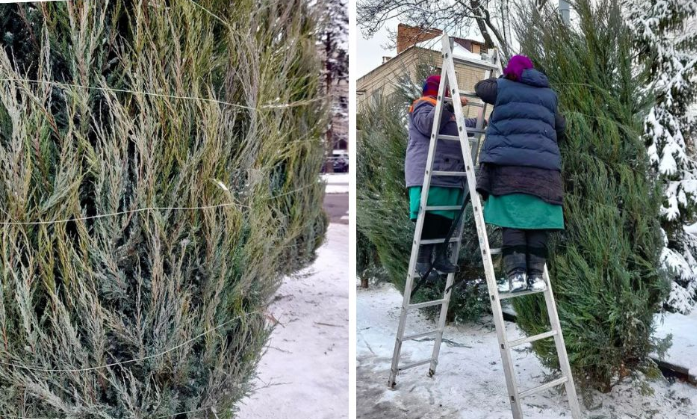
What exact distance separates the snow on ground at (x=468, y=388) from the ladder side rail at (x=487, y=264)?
35 cm

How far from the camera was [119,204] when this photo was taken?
4.77ft

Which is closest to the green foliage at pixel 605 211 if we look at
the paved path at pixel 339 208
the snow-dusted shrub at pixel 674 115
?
the snow-dusted shrub at pixel 674 115

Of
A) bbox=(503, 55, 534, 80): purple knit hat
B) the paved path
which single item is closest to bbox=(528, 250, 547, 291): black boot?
bbox=(503, 55, 534, 80): purple knit hat

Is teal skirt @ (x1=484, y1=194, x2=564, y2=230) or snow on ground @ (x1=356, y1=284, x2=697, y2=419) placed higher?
teal skirt @ (x1=484, y1=194, x2=564, y2=230)

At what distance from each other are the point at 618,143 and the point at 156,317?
1.77 m

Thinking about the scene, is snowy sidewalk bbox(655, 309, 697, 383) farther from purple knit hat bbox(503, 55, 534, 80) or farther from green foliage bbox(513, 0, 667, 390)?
purple knit hat bbox(503, 55, 534, 80)

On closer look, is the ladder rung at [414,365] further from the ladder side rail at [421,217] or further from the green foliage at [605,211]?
the green foliage at [605,211]

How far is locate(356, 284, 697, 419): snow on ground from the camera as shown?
2129 millimetres

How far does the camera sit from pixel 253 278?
1.86 m

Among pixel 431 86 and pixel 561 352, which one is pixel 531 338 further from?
pixel 431 86

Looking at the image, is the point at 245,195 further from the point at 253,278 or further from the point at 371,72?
the point at 371,72

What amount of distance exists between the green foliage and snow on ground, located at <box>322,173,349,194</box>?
7.98 feet

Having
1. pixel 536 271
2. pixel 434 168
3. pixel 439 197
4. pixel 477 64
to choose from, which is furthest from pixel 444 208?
pixel 477 64

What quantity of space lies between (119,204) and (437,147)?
144 cm
